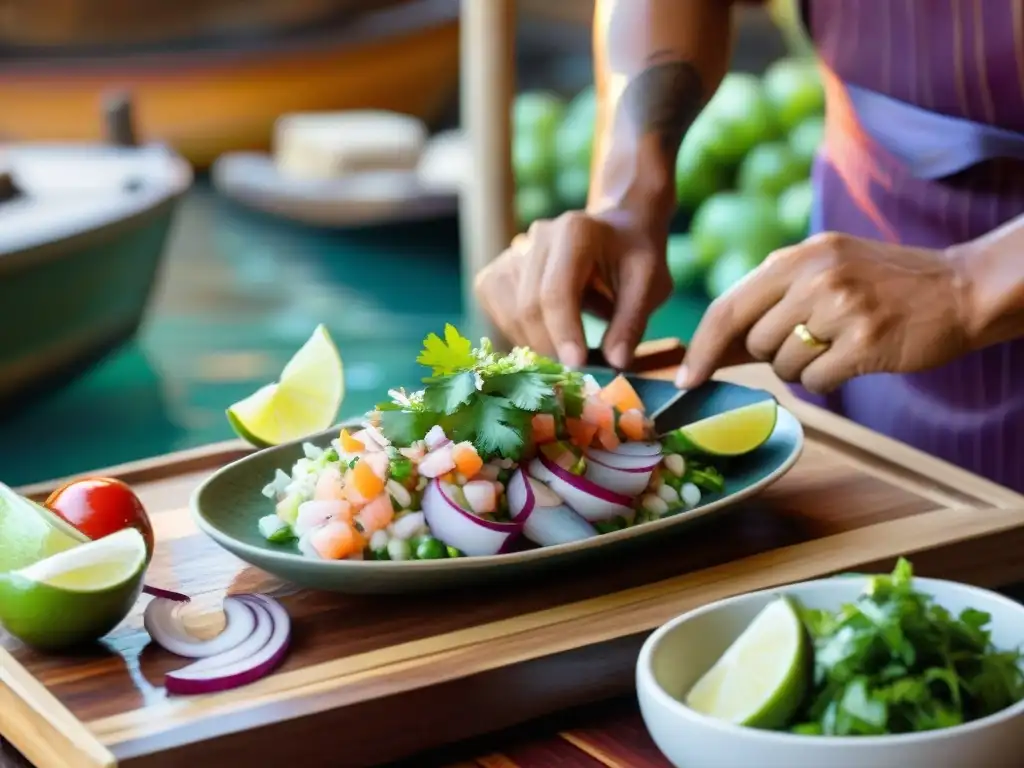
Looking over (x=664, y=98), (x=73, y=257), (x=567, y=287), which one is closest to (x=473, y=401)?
(x=567, y=287)

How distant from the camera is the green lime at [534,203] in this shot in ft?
14.5

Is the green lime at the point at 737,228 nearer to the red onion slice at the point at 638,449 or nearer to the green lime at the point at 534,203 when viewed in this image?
the green lime at the point at 534,203

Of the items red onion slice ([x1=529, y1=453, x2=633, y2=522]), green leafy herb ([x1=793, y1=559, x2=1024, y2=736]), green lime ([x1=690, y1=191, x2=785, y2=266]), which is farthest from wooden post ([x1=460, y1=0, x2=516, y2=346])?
green leafy herb ([x1=793, y1=559, x2=1024, y2=736])

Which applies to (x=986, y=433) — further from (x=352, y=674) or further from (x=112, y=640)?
(x=112, y=640)

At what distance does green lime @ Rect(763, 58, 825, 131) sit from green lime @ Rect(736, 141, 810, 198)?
144mm

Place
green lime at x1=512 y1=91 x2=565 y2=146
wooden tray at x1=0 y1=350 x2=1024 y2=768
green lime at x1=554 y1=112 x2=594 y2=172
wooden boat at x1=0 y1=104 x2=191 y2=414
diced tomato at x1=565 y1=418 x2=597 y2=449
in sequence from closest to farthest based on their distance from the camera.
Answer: wooden tray at x1=0 y1=350 x2=1024 y2=768
diced tomato at x1=565 y1=418 x2=597 y2=449
wooden boat at x1=0 y1=104 x2=191 y2=414
green lime at x1=554 y1=112 x2=594 y2=172
green lime at x1=512 y1=91 x2=565 y2=146

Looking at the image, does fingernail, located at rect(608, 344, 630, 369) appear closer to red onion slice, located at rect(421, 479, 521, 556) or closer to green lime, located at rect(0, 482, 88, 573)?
red onion slice, located at rect(421, 479, 521, 556)

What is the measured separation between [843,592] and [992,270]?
63 cm

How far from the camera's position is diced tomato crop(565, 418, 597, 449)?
146 centimetres

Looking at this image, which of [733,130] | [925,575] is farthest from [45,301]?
[925,575]

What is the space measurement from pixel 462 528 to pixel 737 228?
2641 millimetres

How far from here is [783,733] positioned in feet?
3.13

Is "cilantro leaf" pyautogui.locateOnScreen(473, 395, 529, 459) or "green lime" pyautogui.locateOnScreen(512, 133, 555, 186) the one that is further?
"green lime" pyautogui.locateOnScreen(512, 133, 555, 186)

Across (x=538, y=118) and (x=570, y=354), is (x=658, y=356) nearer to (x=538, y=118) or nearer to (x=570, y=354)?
(x=570, y=354)
